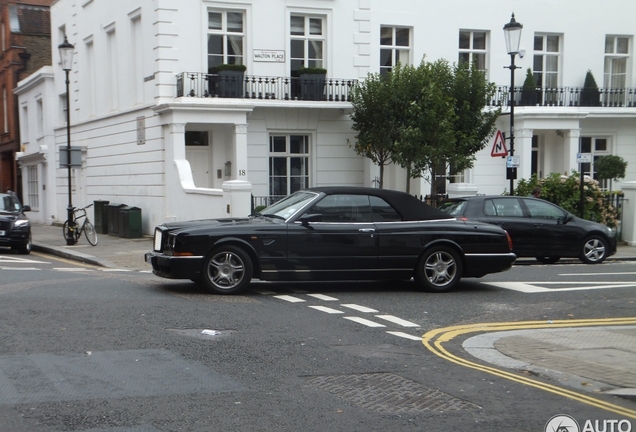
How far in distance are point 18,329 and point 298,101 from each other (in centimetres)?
1697

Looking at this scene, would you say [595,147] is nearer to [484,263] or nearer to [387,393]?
[484,263]

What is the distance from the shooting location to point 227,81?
79.4 ft

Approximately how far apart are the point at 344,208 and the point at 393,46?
15743 millimetres

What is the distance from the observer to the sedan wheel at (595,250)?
718 inches

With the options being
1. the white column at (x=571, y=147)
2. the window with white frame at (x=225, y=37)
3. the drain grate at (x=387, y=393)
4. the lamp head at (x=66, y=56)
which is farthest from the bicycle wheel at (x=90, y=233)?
the drain grate at (x=387, y=393)

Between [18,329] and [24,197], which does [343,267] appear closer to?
[18,329]

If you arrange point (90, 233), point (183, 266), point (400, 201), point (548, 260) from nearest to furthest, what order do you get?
1. point (183, 266)
2. point (400, 201)
3. point (548, 260)
4. point (90, 233)

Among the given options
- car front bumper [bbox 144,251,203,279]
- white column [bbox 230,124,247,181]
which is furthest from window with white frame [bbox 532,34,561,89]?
car front bumper [bbox 144,251,203,279]

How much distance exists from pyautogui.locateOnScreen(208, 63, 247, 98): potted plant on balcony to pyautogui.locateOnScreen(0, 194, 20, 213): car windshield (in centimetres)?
638

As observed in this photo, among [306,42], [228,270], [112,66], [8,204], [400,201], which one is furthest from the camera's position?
[112,66]

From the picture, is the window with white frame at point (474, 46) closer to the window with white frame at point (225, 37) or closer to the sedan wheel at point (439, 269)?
the window with white frame at point (225, 37)

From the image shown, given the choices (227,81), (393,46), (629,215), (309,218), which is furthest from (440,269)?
(393,46)

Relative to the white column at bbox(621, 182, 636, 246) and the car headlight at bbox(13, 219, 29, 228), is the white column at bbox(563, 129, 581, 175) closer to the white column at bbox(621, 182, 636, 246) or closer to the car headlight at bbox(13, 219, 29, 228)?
the white column at bbox(621, 182, 636, 246)

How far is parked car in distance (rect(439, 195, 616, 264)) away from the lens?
17562 mm
